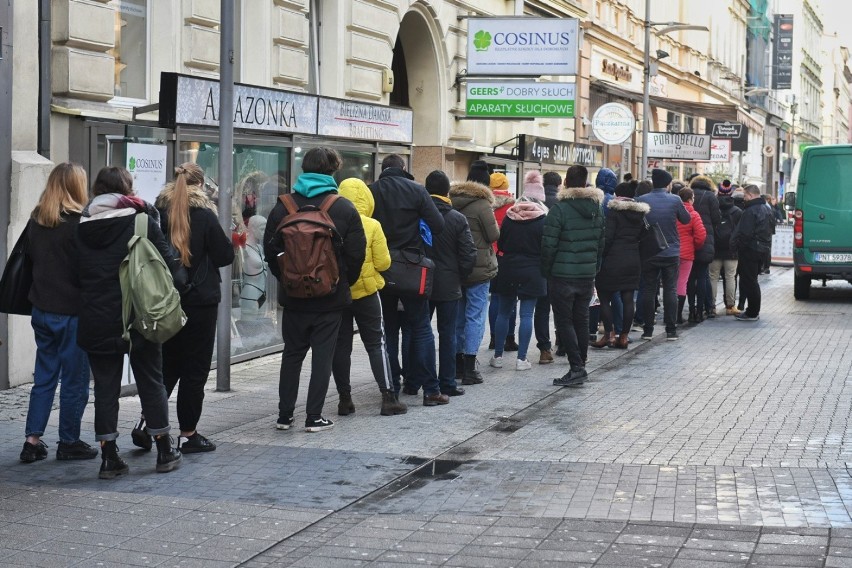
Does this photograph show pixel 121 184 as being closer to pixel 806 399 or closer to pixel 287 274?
pixel 287 274

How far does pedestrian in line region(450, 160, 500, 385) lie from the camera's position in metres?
11.8

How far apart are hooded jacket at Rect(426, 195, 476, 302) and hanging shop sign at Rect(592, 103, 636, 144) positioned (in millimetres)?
15025

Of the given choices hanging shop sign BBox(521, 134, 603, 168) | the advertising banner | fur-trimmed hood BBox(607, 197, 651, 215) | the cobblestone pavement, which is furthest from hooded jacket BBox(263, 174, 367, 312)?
hanging shop sign BBox(521, 134, 603, 168)

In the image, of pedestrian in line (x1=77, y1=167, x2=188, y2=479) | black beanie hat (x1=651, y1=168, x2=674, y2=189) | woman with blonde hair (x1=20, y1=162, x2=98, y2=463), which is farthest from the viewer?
black beanie hat (x1=651, y1=168, x2=674, y2=189)

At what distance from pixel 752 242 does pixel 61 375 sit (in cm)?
1188

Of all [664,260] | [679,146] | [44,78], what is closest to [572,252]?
[664,260]

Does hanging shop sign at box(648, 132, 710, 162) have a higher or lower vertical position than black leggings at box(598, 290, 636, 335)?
higher

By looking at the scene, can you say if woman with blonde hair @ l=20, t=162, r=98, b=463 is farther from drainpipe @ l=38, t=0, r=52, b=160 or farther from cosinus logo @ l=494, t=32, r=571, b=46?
cosinus logo @ l=494, t=32, r=571, b=46

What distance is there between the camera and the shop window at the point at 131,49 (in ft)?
41.0

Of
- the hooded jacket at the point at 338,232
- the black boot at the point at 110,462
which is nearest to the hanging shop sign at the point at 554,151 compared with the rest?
the hooded jacket at the point at 338,232

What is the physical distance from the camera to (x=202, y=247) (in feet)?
27.2

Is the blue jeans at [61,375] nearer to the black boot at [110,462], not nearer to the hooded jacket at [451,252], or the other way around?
the black boot at [110,462]

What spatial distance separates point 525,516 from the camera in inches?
268

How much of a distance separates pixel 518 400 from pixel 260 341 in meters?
3.37
